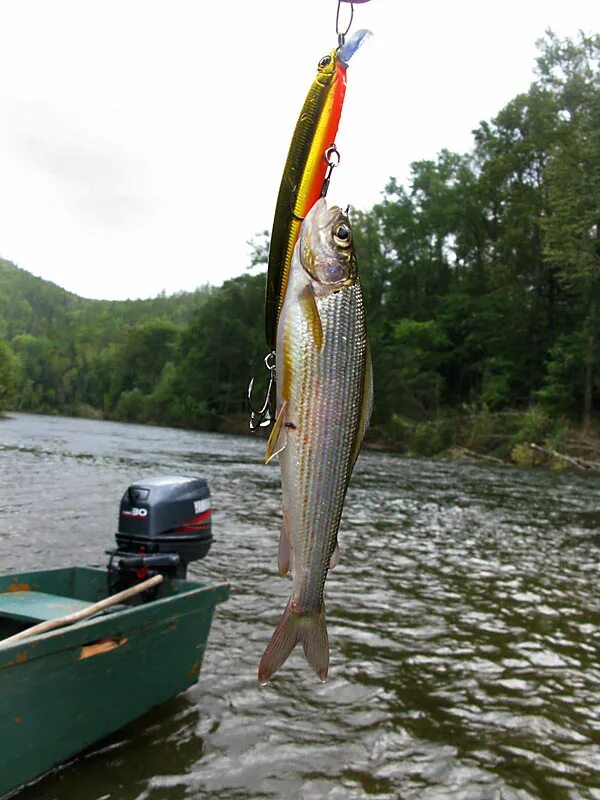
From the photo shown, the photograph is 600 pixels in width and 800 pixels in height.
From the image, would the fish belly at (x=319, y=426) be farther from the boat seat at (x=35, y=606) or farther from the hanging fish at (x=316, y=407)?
the boat seat at (x=35, y=606)

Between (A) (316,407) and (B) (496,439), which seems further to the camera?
(B) (496,439)

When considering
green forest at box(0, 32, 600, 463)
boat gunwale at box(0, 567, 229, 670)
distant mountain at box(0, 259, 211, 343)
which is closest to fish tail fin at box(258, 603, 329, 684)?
boat gunwale at box(0, 567, 229, 670)

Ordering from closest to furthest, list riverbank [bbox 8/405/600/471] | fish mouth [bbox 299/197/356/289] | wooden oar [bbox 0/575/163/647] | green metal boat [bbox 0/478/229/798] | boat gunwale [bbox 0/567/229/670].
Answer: fish mouth [bbox 299/197/356/289] < boat gunwale [bbox 0/567/229/670] < green metal boat [bbox 0/478/229/798] < wooden oar [bbox 0/575/163/647] < riverbank [bbox 8/405/600/471]

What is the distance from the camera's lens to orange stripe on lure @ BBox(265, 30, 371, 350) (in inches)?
87.7

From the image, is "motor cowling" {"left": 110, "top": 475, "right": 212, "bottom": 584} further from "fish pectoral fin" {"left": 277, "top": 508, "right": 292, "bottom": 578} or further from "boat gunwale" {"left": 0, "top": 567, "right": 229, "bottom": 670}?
"fish pectoral fin" {"left": 277, "top": 508, "right": 292, "bottom": 578}

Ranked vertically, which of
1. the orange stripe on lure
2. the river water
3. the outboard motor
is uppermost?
the orange stripe on lure

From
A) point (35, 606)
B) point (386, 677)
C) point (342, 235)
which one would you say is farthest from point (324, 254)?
point (386, 677)

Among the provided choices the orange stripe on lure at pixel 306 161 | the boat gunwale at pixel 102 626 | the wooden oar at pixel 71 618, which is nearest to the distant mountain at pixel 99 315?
the boat gunwale at pixel 102 626

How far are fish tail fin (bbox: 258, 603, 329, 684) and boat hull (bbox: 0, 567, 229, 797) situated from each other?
2538 millimetres

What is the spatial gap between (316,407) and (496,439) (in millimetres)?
40889

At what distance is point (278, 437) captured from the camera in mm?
2197

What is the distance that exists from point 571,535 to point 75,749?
1236 centimetres

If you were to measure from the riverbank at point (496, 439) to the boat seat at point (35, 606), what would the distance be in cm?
3071

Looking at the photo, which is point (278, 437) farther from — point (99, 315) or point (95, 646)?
point (99, 315)
